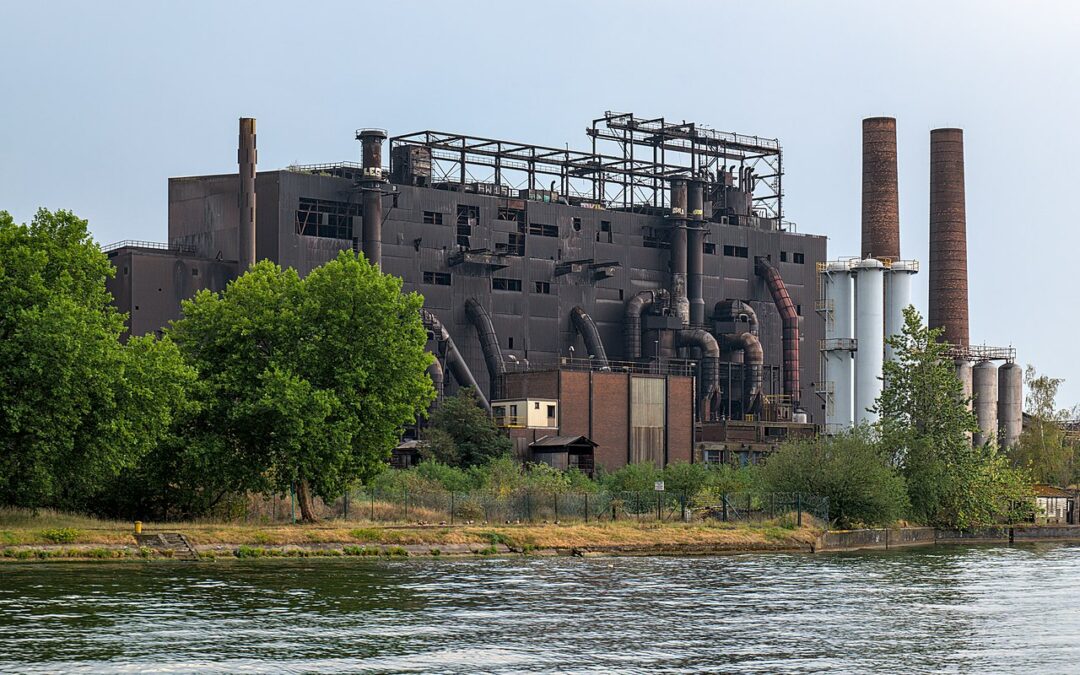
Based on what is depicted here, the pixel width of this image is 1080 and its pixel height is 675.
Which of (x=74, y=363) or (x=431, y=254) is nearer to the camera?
(x=74, y=363)

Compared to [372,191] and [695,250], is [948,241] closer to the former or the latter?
[695,250]

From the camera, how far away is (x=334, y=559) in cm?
5128

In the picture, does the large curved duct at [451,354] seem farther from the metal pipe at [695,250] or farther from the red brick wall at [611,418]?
the metal pipe at [695,250]

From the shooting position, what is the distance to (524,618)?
34.9 metres

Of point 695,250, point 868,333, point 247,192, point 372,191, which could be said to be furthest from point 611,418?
point 247,192

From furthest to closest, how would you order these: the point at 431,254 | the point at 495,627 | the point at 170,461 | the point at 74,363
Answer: the point at 431,254 < the point at 170,461 < the point at 74,363 < the point at 495,627

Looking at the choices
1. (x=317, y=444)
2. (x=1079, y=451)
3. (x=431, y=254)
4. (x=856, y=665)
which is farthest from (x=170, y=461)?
(x=1079, y=451)

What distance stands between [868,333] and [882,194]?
9272 mm

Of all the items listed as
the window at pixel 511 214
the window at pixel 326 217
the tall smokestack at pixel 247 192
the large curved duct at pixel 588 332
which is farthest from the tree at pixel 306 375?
the large curved duct at pixel 588 332

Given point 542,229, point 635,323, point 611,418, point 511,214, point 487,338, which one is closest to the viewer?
point 611,418

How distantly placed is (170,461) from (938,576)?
87.8ft

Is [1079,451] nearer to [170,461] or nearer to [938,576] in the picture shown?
[938,576]

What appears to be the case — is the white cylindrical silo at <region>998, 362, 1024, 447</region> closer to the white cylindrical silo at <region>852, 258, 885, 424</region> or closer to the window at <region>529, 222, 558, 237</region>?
the white cylindrical silo at <region>852, 258, 885, 424</region>

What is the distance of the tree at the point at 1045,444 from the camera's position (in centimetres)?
10675
